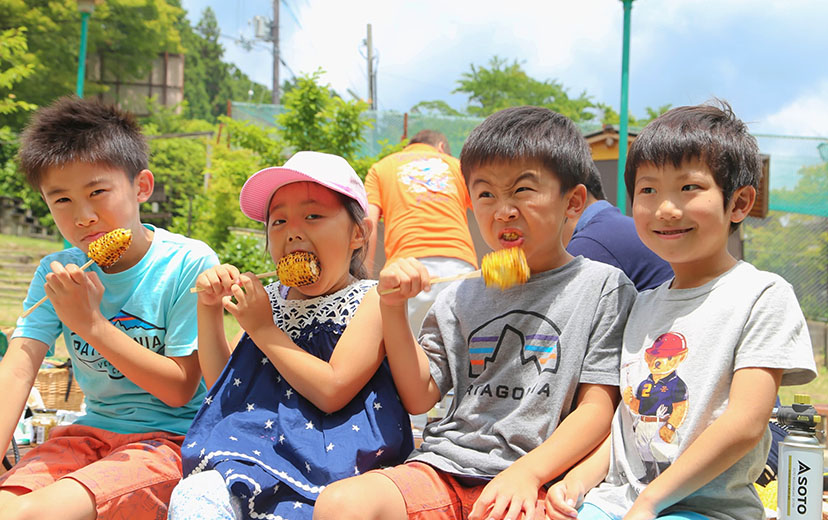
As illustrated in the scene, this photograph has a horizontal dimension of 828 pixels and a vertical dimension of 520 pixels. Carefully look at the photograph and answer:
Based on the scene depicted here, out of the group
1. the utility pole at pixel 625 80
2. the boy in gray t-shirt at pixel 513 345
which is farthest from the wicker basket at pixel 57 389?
the utility pole at pixel 625 80

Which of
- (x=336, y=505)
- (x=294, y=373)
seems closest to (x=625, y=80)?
(x=294, y=373)

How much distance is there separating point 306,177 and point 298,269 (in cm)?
32

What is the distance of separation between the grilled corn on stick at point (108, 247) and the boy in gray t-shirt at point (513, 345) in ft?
3.19

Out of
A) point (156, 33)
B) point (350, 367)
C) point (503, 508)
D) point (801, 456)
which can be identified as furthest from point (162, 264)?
point (156, 33)

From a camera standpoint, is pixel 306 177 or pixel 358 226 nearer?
pixel 306 177

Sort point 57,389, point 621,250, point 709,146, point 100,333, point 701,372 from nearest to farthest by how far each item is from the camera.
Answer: point 701,372 → point 709,146 → point 100,333 → point 621,250 → point 57,389

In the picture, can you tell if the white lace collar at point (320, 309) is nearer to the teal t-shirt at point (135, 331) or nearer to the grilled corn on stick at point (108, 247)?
the teal t-shirt at point (135, 331)

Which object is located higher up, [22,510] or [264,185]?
[264,185]

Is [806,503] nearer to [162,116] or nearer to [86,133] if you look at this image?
[86,133]

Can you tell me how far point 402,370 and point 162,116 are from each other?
3039 cm

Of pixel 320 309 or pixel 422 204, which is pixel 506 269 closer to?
pixel 320 309

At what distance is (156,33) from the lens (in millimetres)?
28469

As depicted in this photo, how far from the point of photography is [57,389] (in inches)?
191

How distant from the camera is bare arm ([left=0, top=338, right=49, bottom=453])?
2418 millimetres
